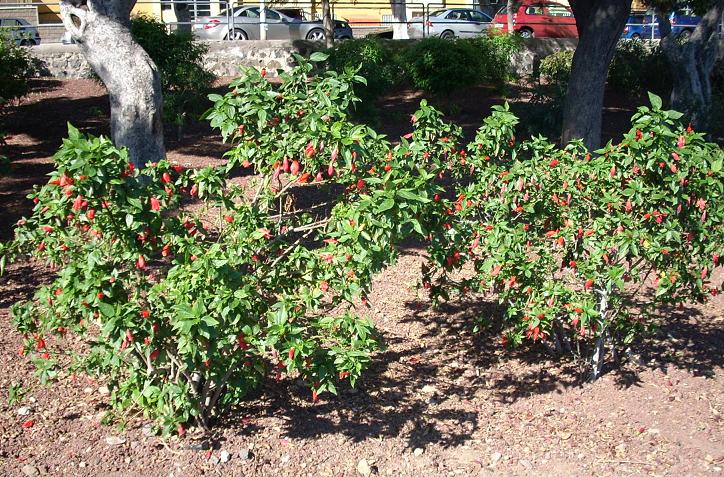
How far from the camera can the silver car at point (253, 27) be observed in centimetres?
2014

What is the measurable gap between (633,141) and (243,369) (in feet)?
8.35

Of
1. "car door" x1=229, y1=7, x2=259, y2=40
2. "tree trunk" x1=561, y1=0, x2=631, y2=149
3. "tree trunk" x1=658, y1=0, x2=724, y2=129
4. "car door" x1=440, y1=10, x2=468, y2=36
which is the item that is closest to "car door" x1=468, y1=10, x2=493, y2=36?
"car door" x1=440, y1=10, x2=468, y2=36

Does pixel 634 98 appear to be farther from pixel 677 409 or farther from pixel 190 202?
pixel 677 409

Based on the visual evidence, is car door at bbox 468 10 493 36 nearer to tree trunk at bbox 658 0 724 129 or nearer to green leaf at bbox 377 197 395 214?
tree trunk at bbox 658 0 724 129

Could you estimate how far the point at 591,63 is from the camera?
10.2 metres

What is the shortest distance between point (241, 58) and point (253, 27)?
5.87m

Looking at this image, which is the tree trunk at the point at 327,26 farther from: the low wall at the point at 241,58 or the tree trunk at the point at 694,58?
the tree trunk at the point at 694,58

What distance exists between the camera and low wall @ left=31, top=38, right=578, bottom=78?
16.4m

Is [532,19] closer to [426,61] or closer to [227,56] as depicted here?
[227,56]

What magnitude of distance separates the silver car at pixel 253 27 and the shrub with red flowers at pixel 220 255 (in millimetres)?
15982

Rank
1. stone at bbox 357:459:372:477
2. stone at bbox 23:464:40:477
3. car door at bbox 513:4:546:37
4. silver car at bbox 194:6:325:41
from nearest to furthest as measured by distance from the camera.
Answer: stone at bbox 23:464:40:477 → stone at bbox 357:459:372:477 → silver car at bbox 194:6:325:41 → car door at bbox 513:4:546:37

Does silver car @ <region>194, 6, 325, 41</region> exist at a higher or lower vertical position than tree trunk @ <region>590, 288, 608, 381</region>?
higher

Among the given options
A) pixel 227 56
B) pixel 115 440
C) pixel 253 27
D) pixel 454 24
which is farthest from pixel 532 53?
pixel 115 440

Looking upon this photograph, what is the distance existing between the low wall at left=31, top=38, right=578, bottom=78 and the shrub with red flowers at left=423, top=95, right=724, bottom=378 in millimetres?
12034
